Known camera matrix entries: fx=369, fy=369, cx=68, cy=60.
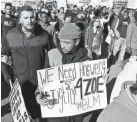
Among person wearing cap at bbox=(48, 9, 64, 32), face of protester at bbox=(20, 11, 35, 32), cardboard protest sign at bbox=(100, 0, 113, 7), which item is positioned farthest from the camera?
cardboard protest sign at bbox=(100, 0, 113, 7)

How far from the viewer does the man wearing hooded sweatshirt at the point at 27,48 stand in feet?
13.5

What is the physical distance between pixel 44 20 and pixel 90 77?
12.8ft

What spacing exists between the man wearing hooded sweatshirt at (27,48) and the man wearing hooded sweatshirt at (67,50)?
22cm

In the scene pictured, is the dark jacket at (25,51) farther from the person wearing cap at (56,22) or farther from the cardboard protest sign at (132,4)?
the cardboard protest sign at (132,4)

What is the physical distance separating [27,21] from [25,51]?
0.33 metres

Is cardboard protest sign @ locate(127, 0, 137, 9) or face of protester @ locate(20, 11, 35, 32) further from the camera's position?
cardboard protest sign @ locate(127, 0, 137, 9)

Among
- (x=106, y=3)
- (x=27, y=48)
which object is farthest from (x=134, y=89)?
(x=106, y=3)

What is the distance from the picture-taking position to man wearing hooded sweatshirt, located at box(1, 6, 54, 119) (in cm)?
411

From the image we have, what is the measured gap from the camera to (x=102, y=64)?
428 centimetres

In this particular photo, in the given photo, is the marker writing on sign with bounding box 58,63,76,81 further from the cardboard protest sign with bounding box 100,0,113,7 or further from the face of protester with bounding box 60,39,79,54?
the cardboard protest sign with bounding box 100,0,113,7

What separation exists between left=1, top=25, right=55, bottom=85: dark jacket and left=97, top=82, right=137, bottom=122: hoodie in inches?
85.7

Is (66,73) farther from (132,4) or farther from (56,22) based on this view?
(132,4)

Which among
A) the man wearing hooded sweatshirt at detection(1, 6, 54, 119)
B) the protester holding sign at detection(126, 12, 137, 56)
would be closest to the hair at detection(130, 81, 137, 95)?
the man wearing hooded sweatshirt at detection(1, 6, 54, 119)

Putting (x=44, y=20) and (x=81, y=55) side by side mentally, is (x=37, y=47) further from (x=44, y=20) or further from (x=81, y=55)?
(x=44, y=20)
